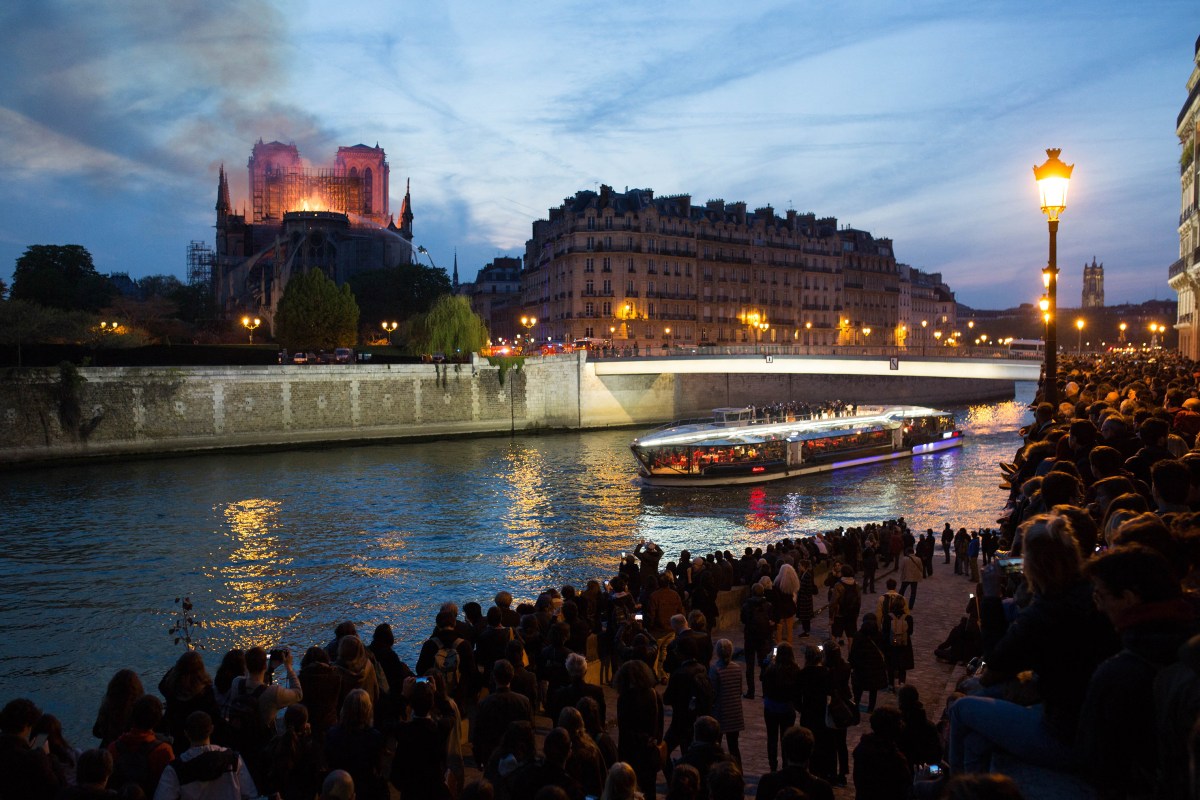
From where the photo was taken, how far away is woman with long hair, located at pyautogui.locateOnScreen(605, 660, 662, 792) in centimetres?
598

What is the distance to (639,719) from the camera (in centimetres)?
601

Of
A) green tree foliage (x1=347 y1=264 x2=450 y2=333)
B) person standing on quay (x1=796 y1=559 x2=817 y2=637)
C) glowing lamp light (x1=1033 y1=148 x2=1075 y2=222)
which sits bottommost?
person standing on quay (x1=796 y1=559 x2=817 y2=637)

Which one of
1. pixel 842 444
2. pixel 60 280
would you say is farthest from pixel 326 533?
pixel 60 280

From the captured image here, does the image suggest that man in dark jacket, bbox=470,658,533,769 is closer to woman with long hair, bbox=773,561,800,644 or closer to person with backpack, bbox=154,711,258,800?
person with backpack, bbox=154,711,258,800

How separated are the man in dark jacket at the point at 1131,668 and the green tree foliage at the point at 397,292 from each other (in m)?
76.1

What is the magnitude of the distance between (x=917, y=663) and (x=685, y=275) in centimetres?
6677

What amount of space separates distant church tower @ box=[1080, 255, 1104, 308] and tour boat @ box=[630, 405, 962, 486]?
171 metres

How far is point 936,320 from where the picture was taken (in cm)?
13500

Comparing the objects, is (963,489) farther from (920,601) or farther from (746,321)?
(746,321)

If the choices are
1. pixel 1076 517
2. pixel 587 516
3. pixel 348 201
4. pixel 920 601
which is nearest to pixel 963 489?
pixel 587 516

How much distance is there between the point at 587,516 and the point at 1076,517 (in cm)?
2418

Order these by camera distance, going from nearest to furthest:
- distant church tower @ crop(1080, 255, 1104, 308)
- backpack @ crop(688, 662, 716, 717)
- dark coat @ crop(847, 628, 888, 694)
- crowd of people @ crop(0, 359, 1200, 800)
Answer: crowd of people @ crop(0, 359, 1200, 800), backpack @ crop(688, 662, 716, 717), dark coat @ crop(847, 628, 888, 694), distant church tower @ crop(1080, 255, 1104, 308)

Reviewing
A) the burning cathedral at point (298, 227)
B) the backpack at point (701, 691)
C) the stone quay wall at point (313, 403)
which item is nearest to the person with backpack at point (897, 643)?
the backpack at point (701, 691)

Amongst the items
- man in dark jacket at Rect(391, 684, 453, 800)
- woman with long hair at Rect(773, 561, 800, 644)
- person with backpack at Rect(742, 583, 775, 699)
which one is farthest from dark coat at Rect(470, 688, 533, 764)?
woman with long hair at Rect(773, 561, 800, 644)
